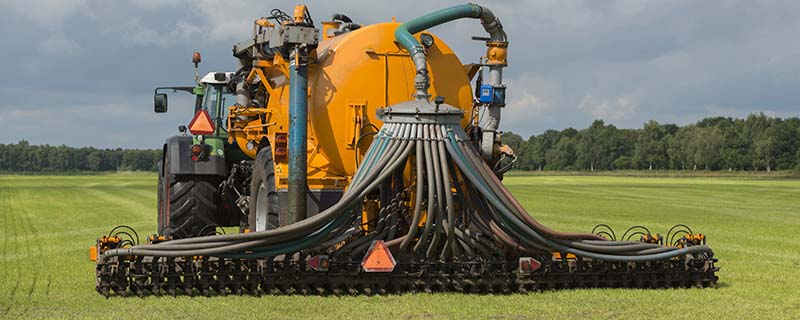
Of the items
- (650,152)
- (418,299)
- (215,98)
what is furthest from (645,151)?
(418,299)

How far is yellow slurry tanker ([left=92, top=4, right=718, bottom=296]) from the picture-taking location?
32.7 feet

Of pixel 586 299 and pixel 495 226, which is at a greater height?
pixel 495 226

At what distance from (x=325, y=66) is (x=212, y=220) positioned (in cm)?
430

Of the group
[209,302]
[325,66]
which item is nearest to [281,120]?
[325,66]

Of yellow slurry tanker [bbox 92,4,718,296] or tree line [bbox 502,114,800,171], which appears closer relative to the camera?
yellow slurry tanker [bbox 92,4,718,296]

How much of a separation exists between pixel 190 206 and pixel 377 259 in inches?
195

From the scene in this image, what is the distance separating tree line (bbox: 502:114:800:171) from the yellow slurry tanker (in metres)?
103

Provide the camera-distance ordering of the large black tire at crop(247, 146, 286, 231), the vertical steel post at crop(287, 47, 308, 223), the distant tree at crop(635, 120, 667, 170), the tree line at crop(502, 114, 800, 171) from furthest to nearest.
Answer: the distant tree at crop(635, 120, 667, 170) < the tree line at crop(502, 114, 800, 171) < the large black tire at crop(247, 146, 286, 231) < the vertical steel post at crop(287, 47, 308, 223)

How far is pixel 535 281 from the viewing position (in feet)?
34.1

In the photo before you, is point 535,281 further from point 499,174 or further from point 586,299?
point 499,174

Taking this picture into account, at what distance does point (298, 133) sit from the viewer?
10.5 meters

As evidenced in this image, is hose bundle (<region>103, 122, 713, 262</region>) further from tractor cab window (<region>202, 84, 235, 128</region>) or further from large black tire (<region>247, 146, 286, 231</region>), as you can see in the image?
tractor cab window (<region>202, 84, 235, 128</region>)

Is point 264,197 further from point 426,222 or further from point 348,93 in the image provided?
point 426,222

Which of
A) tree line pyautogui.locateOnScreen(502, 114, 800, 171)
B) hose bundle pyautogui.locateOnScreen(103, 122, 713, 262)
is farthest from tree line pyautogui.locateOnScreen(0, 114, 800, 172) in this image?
hose bundle pyautogui.locateOnScreen(103, 122, 713, 262)
